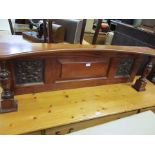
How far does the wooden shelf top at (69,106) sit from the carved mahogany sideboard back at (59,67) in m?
0.06

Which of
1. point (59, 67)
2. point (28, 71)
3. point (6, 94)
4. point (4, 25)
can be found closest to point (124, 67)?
point (59, 67)

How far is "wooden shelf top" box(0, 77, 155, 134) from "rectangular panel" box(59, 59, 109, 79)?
0.15 m

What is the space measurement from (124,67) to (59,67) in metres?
0.74

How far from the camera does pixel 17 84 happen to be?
4.14ft

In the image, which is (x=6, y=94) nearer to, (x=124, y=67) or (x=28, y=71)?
(x=28, y=71)

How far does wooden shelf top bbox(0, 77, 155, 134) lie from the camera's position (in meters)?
1.13

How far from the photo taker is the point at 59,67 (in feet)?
4.36

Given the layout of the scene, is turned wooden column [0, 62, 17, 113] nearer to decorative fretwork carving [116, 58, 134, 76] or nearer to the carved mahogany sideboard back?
the carved mahogany sideboard back

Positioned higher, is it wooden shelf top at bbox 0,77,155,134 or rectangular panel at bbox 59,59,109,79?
rectangular panel at bbox 59,59,109,79

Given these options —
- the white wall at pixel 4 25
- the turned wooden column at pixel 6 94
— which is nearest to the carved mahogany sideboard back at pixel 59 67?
the turned wooden column at pixel 6 94

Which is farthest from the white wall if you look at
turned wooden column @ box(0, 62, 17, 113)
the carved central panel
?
turned wooden column @ box(0, 62, 17, 113)

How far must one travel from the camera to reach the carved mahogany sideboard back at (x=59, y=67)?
110cm
